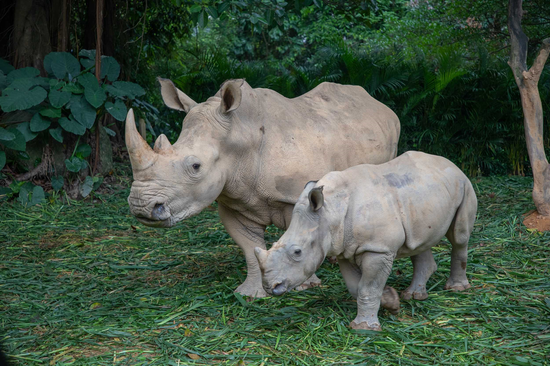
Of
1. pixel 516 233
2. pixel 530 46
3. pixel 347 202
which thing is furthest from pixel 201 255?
pixel 530 46

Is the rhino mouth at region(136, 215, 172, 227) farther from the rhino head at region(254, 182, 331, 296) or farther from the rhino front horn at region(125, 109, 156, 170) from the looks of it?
the rhino head at region(254, 182, 331, 296)

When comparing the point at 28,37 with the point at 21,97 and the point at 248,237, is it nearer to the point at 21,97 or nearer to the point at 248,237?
the point at 21,97

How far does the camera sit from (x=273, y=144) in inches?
199

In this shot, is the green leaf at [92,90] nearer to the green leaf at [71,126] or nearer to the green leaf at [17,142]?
the green leaf at [71,126]

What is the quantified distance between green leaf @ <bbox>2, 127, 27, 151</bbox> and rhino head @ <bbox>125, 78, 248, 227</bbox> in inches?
168

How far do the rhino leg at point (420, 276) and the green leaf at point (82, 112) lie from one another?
5.25m

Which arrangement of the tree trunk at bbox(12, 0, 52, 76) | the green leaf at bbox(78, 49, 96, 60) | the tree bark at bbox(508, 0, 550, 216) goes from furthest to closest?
the tree trunk at bbox(12, 0, 52, 76) → the green leaf at bbox(78, 49, 96, 60) → the tree bark at bbox(508, 0, 550, 216)

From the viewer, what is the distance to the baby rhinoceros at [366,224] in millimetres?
4160

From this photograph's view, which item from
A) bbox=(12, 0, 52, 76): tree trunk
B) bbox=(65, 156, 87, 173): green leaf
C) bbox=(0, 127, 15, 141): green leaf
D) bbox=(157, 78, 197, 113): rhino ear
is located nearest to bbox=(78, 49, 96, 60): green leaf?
bbox=(12, 0, 52, 76): tree trunk

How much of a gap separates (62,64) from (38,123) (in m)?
0.89

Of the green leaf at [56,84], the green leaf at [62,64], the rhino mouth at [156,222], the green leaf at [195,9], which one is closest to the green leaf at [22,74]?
the green leaf at [62,64]

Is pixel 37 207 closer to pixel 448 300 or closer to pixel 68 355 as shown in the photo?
pixel 68 355

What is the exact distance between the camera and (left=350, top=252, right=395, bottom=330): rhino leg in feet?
14.2

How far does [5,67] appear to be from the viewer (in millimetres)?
8688
